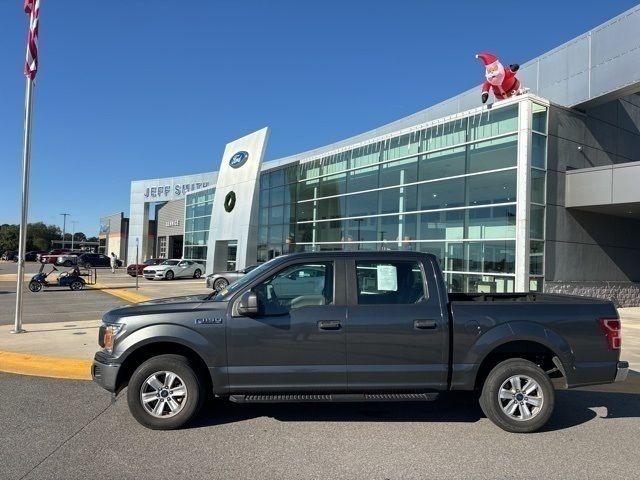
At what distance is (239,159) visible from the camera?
3319cm

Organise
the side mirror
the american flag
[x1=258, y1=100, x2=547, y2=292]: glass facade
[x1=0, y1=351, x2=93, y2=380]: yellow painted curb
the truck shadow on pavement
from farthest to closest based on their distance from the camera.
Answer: [x1=258, y1=100, x2=547, y2=292]: glass facade → the american flag → [x1=0, y1=351, x2=93, y2=380]: yellow painted curb → the truck shadow on pavement → the side mirror

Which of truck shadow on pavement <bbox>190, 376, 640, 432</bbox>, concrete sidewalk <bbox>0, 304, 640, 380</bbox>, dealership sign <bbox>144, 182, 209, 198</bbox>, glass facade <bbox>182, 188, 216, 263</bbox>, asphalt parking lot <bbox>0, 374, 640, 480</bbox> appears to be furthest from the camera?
dealership sign <bbox>144, 182, 209, 198</bbox>

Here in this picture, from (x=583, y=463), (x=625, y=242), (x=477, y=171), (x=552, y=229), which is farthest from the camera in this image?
(x=625, y=242)

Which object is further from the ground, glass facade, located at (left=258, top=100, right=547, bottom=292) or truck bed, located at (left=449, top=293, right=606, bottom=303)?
glass facade, located at (left=258, top=100, right=547, bottom=292)

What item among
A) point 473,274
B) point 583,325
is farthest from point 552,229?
point 583,325

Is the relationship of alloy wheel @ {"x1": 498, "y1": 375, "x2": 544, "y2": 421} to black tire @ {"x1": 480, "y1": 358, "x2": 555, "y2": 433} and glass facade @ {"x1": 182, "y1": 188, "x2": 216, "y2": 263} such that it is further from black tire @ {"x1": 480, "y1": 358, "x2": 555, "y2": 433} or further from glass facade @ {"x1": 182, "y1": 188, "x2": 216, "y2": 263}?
glass facade @ {"x1": 182, "y1": 188, "x2": 216, "y2": 263}

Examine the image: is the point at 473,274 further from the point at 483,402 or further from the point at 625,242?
the point at 483,402

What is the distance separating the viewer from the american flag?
9.91 metres

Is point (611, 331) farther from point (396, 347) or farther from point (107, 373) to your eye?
point (107, 373)

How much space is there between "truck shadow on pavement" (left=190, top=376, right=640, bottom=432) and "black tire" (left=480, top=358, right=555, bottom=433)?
0.29m

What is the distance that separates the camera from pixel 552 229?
1730 cm

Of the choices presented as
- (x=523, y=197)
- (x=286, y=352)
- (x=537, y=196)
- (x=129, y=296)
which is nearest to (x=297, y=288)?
(x=286, y=352)

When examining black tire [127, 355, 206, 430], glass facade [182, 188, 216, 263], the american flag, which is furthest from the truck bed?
glass facade [182, 188, 216, 263]

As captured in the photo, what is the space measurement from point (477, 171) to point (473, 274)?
361cm
